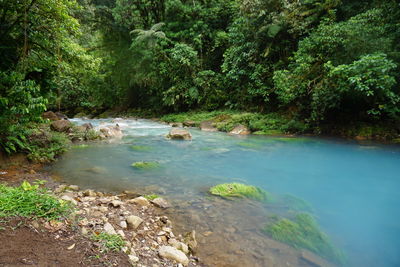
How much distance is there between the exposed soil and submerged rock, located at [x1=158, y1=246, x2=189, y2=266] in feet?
1.45

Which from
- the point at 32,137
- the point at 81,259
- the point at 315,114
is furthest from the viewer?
the point at 315,114

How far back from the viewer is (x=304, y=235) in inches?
115

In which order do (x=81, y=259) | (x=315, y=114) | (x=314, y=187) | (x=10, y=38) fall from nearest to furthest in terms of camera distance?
(x=81, y=259) → (x=314, y=187) → (x=10, y=38) → (x=315, y=114)

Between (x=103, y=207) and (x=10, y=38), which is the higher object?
(x=10, y=38)

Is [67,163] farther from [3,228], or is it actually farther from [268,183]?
[268,183]

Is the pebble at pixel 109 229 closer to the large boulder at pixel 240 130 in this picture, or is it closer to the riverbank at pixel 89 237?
the riverbank at pixel 89 237

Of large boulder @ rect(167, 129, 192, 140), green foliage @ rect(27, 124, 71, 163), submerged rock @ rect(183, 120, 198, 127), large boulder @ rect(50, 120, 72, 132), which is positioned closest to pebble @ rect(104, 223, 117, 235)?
green foliage @ rect(27, 124, 71, 163)

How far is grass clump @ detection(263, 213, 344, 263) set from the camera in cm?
264

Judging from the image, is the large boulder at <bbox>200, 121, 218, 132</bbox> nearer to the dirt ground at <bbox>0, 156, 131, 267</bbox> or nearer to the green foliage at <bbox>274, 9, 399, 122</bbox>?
the green foliage at <bbox>274, 9, 399, 122</bbox>

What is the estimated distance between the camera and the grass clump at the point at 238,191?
4051 millimetres

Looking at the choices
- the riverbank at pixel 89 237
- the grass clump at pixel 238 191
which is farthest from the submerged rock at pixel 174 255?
the grass clump at pixel 238 191

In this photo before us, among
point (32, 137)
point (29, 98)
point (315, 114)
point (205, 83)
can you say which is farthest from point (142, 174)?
point (205, 83)

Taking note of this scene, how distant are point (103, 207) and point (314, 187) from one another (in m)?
3.94

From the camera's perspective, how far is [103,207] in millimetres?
2980
